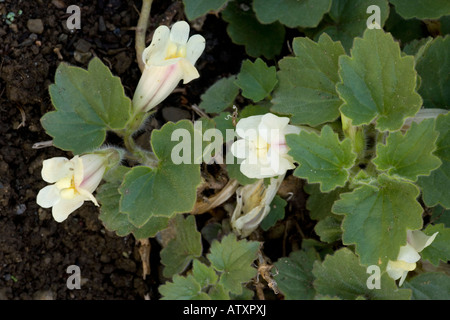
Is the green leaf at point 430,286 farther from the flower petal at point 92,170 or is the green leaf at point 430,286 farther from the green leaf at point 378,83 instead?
the flower petal at point 92,170

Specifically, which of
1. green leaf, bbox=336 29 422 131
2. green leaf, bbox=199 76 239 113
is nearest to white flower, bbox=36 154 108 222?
green leaf, bbox=199 76 239 113

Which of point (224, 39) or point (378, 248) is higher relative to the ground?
point (224, 39)

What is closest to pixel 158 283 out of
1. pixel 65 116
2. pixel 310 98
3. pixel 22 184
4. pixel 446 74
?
pixel 22 184

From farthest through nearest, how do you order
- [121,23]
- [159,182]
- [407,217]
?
[121,23], [159,182], [407,217]

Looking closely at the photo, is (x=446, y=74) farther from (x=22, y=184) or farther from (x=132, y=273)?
(x=22, y=184)

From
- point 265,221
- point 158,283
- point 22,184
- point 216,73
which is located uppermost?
point 216,73

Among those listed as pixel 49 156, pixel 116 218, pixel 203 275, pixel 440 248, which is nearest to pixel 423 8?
pixel 440 248
